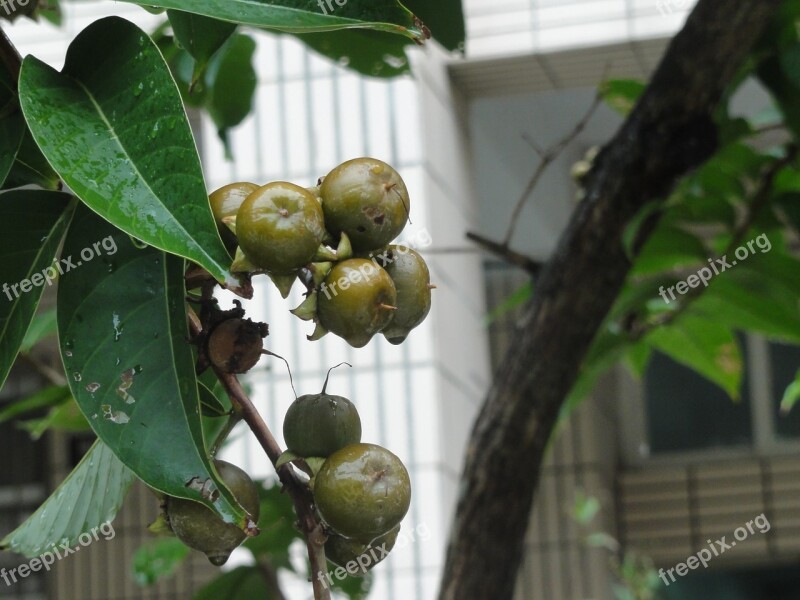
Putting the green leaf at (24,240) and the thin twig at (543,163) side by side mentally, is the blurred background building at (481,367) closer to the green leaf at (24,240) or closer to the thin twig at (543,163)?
the thin twig at (543,163)

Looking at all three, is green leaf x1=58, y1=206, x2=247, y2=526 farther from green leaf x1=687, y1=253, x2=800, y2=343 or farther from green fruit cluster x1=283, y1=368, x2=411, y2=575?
green leaf x1=687, y1=253, x2=800, y2=343

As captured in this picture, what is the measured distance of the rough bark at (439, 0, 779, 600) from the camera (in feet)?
3.72

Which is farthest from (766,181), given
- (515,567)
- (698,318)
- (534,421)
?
(515,567)

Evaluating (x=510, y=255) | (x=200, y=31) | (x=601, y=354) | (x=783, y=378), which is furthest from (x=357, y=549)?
(x=783, y=378)

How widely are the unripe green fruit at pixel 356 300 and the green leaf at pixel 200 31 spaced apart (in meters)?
0.19

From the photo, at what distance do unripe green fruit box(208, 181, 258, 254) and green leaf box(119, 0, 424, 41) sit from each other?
0.06 m

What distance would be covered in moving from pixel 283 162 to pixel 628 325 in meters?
2.49

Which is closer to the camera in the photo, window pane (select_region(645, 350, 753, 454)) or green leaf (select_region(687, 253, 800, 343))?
green leaf (select_region(687, 253, 800, 343))

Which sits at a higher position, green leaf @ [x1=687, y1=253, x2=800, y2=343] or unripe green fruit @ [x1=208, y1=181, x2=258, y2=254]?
green leaf @ [x1=687, y1=253, x2=800, y2=343]

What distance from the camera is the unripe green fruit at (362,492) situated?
467 mm

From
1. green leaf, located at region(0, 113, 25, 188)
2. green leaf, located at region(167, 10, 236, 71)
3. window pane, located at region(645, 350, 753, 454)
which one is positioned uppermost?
window pane, located at region(645, 350, 753, 454)

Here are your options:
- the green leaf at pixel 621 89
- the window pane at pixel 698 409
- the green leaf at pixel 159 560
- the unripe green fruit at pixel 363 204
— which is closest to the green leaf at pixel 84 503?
the unripe green fruit at pixel 363 204

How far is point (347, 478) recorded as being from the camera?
1.55 ft

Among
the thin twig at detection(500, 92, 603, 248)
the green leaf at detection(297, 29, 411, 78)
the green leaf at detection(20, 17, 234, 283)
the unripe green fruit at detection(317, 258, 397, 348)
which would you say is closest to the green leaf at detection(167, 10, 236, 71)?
the green leaf at detection(20, 17, 234, 283)
